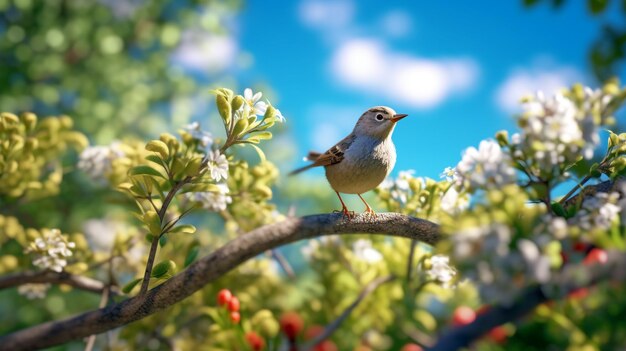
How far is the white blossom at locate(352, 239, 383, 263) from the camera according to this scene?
4.21 m

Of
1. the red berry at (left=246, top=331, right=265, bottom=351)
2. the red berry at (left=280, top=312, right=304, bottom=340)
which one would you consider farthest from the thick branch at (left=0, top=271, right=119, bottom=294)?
the red berry at (left=280, top=312, right=304, bottom=340)

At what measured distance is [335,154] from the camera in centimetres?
370

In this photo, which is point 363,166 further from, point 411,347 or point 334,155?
point 411,347

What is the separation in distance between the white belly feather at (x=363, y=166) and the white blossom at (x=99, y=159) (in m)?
1.78

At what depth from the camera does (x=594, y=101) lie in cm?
215

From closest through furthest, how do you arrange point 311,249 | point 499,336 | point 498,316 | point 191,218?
point 498,316 < point 499,336 < point 311,249 < point 191,218

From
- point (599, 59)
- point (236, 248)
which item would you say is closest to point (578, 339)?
point (236, 248)

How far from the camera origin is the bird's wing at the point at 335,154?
12.0 ft

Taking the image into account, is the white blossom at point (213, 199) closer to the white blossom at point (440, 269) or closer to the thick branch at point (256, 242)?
the thick branch at point (256, 242)

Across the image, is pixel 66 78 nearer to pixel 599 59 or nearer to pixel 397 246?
pixel 397 246

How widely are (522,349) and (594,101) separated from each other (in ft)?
3.16

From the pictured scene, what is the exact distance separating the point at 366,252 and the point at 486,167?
2.21 metres

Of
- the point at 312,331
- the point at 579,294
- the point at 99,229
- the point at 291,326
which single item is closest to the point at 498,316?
the point at 579,294

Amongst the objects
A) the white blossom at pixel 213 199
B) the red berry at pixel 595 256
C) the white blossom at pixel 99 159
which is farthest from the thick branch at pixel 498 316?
the white blossom at pixel 99 159
